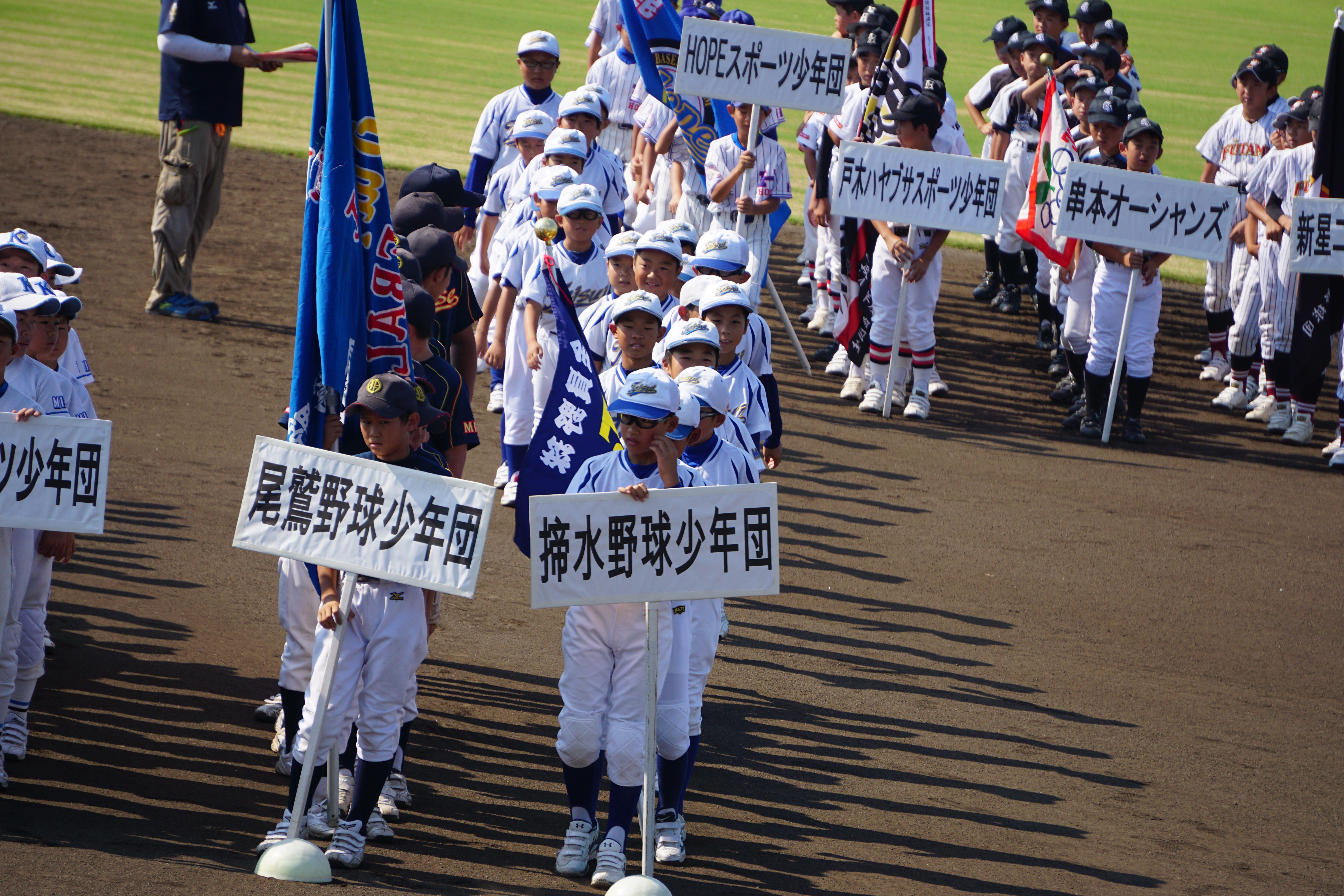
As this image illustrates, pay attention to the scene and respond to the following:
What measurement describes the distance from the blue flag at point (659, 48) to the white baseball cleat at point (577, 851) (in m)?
7.40

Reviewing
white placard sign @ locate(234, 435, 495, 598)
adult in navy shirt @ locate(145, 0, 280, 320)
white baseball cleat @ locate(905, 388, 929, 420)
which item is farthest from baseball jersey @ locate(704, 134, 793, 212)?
white placard sign @ locate(234, 435, 495, 598)

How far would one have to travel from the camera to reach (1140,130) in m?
11.0

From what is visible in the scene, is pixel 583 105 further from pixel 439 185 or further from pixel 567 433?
pixel 567 433

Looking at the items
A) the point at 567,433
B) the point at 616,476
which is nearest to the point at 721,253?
the point at 567,433

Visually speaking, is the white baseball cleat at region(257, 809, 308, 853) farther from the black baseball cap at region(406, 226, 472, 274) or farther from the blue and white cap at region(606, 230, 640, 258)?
the blue and white cap at region(606, 230, 640, 258)

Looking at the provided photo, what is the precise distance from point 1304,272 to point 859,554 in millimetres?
4841

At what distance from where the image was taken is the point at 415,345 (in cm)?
622

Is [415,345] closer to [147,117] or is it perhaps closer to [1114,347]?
[1114,347]

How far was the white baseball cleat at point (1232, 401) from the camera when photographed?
12945mm

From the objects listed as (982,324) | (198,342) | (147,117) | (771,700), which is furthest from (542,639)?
(147,117)

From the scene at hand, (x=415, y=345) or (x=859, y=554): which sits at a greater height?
(x=415, y=345)

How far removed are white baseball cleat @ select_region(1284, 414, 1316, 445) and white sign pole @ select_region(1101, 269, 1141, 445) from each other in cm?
154

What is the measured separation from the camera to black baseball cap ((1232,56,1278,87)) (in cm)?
1202

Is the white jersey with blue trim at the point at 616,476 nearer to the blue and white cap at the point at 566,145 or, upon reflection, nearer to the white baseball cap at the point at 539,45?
the blue and white cap at the point at 566,145
